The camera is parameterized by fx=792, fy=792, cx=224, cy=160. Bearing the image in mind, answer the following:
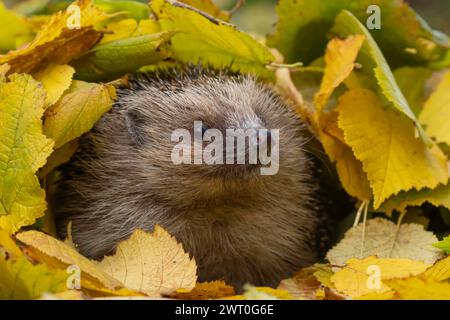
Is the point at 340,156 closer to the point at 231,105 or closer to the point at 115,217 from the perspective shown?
the point at 231,105

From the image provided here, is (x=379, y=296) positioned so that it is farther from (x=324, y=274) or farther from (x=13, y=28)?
(x=13, y=28)

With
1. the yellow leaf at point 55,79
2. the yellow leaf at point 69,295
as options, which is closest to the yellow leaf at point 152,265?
the yellow leaf at point 69,295

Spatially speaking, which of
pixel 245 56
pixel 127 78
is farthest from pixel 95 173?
pixel 245 56

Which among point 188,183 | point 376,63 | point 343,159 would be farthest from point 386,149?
point 188,183

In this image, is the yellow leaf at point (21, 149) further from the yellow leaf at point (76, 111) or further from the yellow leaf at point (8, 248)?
→ the yellow leaf at point (8, 248)

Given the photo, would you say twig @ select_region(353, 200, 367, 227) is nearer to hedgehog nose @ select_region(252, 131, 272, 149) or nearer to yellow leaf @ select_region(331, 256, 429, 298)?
yellow leaf @ select_region(331, 256, 429, 298)

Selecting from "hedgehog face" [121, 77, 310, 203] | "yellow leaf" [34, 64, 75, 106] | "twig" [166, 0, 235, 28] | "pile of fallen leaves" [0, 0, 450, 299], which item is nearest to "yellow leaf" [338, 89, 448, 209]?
"pile of fallen leaves" [0, 0, 450, 299]
